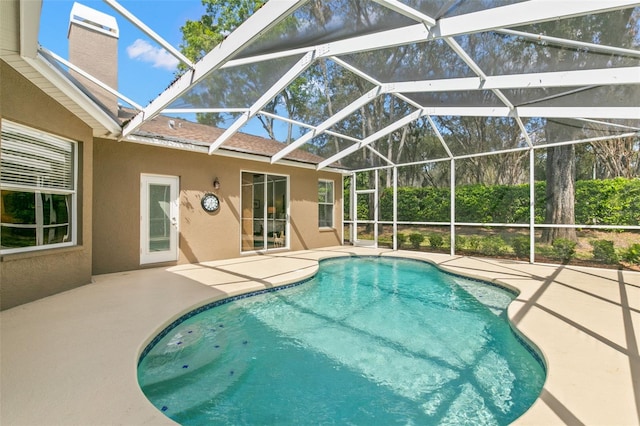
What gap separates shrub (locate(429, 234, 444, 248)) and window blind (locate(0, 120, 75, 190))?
35.7 ft

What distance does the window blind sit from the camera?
4260 millimetres

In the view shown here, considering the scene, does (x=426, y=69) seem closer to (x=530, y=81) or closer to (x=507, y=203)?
(x=530, y=81)

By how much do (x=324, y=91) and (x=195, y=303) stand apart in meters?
4.99

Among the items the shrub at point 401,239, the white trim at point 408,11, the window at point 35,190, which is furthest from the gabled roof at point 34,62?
the shrub at point 401,239

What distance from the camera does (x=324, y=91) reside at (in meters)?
6.60

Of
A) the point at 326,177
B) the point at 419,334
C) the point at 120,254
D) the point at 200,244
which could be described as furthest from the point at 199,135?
the point at 419,334

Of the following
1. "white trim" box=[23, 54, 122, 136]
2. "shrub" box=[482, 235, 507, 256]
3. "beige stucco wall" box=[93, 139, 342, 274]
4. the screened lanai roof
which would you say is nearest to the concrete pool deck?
"beige stucco wall" box=[93, 139, 342, 274]

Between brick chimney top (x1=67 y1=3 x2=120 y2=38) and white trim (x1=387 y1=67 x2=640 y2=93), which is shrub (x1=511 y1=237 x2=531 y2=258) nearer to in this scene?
white trim (x1=387 y1=67 x2=640 y2=93)

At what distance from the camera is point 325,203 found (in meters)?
12.4

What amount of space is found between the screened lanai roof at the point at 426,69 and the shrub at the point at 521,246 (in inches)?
132

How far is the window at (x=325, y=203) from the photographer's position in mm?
12195

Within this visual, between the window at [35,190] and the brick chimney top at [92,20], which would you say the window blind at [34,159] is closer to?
the window at [35,190]

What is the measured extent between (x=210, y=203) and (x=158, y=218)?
1.40 meters

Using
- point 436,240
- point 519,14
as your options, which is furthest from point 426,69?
point 436,240
